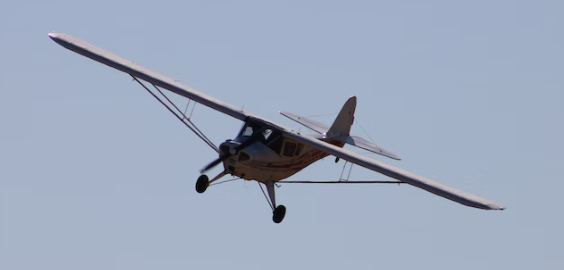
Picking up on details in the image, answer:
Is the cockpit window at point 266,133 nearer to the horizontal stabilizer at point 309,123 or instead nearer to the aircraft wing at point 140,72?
the aircraft wing at point 140,72

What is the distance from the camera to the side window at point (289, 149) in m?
52.8

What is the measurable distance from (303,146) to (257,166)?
2.38 m

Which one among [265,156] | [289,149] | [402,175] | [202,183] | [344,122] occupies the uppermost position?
[344,122]

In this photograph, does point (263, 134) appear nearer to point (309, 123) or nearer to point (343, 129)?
point (309, 123)

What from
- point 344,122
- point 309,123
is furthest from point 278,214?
point 344,122

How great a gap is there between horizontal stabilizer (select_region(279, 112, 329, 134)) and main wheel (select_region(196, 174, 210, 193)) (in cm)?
555

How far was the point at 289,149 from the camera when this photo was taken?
52.9m

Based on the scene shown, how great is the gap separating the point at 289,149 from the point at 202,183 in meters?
3.00

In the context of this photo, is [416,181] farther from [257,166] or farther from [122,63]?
[122,63]

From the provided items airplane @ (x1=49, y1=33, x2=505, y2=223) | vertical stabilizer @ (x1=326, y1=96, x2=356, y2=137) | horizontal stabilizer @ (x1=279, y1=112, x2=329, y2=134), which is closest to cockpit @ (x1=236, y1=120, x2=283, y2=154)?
airplane @ (x1=49, y1=33, x2=505, y2=223)

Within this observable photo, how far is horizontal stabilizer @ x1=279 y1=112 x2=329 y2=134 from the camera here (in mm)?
56531

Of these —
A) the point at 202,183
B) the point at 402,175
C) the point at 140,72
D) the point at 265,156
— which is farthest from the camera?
the point at 140,72

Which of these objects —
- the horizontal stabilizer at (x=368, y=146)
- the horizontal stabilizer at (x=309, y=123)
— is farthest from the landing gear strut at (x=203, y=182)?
the horizontal stabilizer at (x=368, y=146)

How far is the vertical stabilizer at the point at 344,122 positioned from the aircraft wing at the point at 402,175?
428cm
